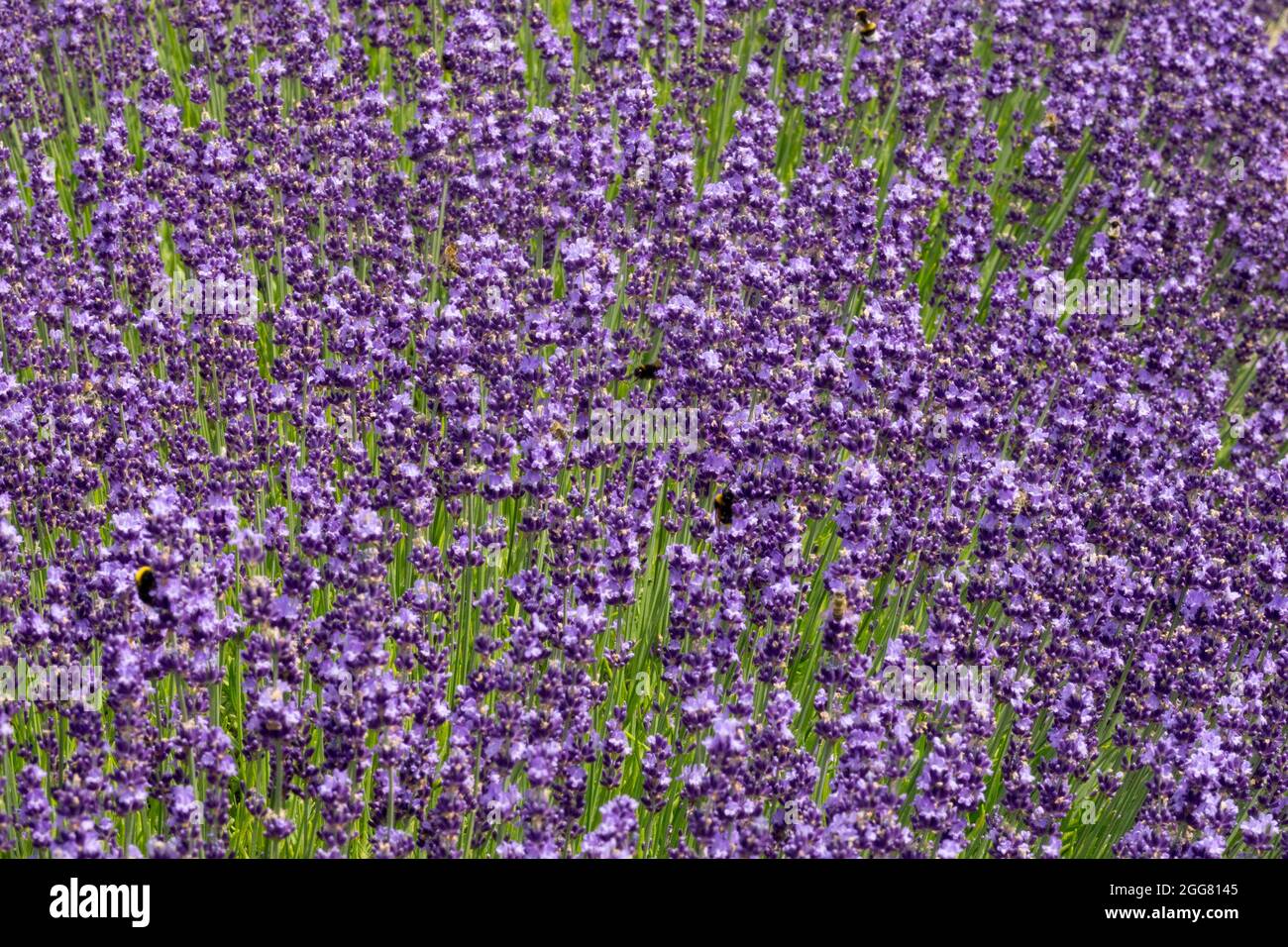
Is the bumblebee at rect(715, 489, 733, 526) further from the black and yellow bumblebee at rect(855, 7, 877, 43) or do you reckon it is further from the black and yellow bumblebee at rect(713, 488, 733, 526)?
the black and yellow bumblebee at rect(855, 7, 877, 43)

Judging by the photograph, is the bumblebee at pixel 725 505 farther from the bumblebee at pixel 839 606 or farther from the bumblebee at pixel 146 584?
the bumblebee at pixel 146 584

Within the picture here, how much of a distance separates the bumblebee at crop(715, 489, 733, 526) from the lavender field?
0.04 meters

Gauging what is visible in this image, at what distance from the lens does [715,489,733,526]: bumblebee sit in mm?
5922

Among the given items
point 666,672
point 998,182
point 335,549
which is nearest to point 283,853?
point 335,549

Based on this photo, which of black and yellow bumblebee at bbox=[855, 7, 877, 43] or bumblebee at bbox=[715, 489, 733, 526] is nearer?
bumblebee at bbox=[715, 489, 733, 526]

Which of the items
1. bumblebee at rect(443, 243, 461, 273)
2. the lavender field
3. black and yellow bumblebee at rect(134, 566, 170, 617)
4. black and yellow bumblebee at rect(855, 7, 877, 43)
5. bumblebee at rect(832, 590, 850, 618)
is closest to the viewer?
black and yellow bumblebee at rect(134, 566, 170, 617)

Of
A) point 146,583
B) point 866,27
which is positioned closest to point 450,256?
point 146,583

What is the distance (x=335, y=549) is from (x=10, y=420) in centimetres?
143

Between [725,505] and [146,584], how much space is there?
7.52ft

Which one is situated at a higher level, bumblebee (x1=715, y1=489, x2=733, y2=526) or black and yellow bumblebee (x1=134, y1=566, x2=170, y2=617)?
black and yellow bumblebee (x1=134, y1=566, x2=170, y2=617)

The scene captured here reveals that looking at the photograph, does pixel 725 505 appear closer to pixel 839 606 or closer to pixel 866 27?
pixel 839 606

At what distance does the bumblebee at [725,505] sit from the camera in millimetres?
5922

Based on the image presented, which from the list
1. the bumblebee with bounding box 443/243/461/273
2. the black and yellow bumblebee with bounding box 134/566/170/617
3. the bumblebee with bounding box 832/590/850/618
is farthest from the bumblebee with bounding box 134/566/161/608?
the bumblebee with bounding box 443/243/461/273

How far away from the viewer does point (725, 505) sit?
19.5 feet
